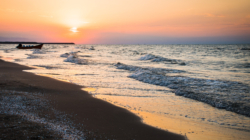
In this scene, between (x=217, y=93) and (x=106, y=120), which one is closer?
(x=106, y=120)

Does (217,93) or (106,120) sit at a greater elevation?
(217,93)

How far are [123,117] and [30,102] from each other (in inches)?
123

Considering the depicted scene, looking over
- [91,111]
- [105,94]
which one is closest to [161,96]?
[105,94]

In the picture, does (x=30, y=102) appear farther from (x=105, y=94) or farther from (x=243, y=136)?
(x=243, y=136)

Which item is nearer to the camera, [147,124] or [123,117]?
[147,124]

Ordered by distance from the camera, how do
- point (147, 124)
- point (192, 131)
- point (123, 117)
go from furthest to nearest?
1. point (123, 117)
2. point (147, 124)
3. point (192, 131)

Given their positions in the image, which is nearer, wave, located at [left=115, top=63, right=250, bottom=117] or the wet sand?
the wet sand

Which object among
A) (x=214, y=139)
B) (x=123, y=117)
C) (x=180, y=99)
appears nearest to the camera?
(x=214, y=139)

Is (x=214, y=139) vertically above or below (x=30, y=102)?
below

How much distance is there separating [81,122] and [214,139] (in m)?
3.26

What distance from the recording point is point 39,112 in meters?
4.66

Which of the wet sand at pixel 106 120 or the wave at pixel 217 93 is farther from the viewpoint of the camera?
the wave at pixel 217 93

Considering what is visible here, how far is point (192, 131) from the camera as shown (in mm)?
4234

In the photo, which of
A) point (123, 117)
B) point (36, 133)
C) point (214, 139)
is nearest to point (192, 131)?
point (214, 139)
